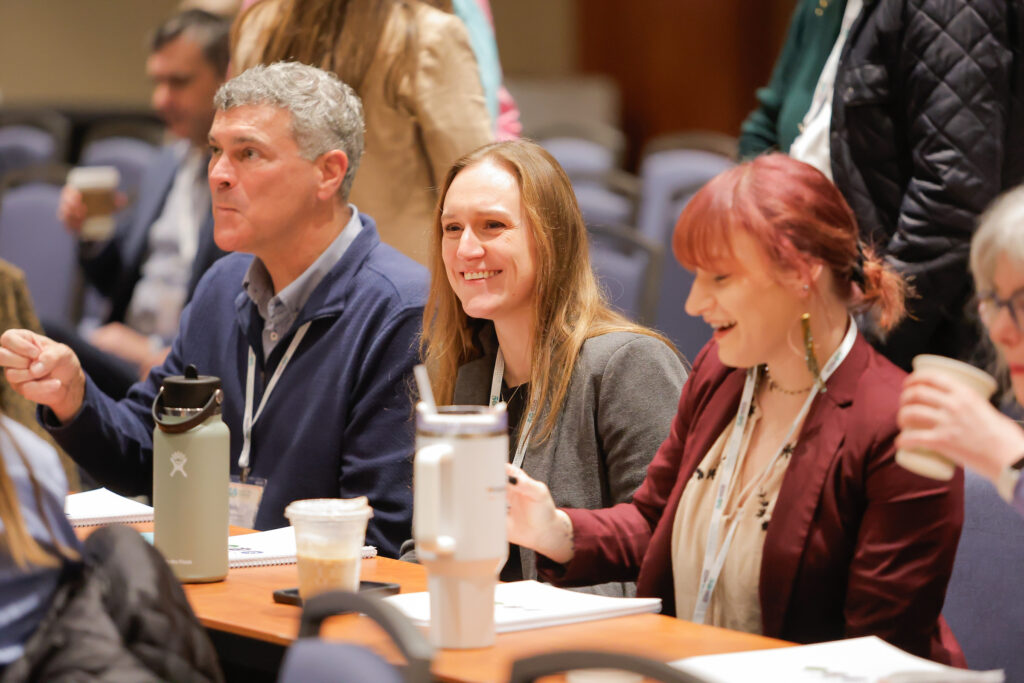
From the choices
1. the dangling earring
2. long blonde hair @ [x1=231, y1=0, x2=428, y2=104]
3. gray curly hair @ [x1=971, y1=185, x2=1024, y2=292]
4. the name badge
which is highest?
long blonde hair @ [x1=231, y1=0, x2=428, y2=104]

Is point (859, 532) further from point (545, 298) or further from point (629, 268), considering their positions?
point (629, 268)

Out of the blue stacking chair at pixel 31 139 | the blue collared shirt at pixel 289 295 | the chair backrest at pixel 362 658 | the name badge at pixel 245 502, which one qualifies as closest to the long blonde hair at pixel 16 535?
the chair backrest at pixel 362 658

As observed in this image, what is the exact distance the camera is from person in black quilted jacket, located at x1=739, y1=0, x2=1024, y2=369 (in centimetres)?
248

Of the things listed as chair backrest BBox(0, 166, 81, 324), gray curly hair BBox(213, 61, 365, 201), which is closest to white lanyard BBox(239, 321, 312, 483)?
gray curly hair BBox(213, 61, 365, 201)

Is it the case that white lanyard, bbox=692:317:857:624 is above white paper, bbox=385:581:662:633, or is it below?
above

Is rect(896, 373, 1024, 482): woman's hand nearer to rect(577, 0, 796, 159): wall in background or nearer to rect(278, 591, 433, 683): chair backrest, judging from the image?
rect(278, 591, 433, 683): chair backrest

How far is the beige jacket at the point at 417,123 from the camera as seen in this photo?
3041 mm

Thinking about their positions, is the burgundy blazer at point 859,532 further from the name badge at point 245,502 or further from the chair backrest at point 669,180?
the chair backrest at point 669,180

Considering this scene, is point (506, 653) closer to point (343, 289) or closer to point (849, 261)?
point (849, 261)

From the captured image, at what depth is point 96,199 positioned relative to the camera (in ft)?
14.4

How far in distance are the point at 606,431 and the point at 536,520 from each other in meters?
0.39

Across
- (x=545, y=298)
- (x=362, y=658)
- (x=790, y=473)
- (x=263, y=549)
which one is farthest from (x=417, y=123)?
(x=362, y=658)

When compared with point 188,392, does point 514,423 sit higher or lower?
lower

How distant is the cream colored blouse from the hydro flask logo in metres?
0.68
